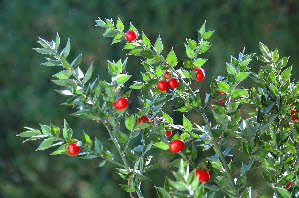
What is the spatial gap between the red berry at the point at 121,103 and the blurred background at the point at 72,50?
982 mm

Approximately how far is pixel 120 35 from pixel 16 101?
3.48ft

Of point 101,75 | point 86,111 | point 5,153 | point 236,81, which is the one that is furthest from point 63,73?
point 5,153

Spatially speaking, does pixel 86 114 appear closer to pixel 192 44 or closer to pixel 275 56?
pixel 192 44

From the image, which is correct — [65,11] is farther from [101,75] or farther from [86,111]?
[86,111]

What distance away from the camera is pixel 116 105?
1.70 ft

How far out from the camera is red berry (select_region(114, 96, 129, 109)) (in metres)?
0.51

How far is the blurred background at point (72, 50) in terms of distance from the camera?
4.93 ft

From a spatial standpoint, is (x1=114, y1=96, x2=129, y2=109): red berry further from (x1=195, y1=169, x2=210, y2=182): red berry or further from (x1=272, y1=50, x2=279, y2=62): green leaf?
(x1=272, y1=50, x2=279, y2=62): green leaf

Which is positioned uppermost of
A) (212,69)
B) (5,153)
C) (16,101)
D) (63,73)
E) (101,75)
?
(63,73)

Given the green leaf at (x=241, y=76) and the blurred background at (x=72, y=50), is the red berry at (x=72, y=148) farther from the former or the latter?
the blurred background at (x=72, y=50)

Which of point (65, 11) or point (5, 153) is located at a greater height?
point (65, 11)

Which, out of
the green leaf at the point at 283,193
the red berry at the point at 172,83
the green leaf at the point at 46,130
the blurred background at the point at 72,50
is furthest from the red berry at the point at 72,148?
the blurred background at the point at 72,50

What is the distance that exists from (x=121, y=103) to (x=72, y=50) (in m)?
1.05

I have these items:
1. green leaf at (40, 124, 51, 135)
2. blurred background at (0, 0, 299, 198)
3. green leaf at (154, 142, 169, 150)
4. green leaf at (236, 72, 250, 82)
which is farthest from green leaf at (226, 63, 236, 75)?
blurred background at (0, 0, 299, 198)
